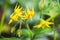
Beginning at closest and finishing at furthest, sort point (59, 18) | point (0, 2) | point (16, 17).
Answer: point (16, 17), point (0, 2), point (59, 18)

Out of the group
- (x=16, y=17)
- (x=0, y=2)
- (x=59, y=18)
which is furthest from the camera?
(x=59, y=18)

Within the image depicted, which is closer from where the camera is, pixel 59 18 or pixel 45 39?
pixel 45 39

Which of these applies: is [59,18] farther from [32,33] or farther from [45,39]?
[32,33]

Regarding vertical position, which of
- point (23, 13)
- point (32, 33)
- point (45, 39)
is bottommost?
point (45, 39)

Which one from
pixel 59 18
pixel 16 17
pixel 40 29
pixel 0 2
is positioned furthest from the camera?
pixel 59 18

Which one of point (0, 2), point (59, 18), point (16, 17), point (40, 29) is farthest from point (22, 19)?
point (59, 18)

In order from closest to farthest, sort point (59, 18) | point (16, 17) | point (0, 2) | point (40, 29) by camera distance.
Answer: point (16, 17)
point (40, 29)
point (0, 2)
point (59, 18)

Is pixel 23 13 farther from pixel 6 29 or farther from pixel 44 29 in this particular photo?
pixel 6 29

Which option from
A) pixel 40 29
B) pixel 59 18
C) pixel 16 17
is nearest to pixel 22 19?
pixel 16 17

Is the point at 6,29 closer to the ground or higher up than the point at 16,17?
closer to the ground
